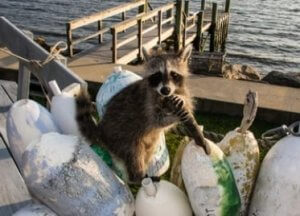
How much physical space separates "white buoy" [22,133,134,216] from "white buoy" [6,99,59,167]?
0.20 metres

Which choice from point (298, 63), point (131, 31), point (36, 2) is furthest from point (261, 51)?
point (36, 2)

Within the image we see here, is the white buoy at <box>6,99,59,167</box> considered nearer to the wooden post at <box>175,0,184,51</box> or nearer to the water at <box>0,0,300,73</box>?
the wooden post at <box>175,0,184,51</box>

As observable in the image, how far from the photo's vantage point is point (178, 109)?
236 centimetres

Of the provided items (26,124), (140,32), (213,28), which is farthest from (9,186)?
(213,28)

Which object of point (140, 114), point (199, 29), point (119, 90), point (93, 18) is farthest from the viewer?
point (199, 29)

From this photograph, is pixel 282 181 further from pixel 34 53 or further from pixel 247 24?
pixel 247 24

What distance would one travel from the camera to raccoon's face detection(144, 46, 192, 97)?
2808 millimetres

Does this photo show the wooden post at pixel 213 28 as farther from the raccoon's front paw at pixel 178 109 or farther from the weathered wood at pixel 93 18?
the raccoon's front paw at pixel 178 109

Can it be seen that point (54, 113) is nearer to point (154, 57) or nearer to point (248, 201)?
point (154, 57)

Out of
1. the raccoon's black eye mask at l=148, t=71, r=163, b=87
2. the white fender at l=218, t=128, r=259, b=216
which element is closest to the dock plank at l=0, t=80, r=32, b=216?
the raccoon's black eye mask at l=148, t=71, r=163, b=87

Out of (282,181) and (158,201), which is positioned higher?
(282,181)

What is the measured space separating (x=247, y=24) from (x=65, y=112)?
75.8 ft

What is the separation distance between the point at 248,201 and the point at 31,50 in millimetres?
2421

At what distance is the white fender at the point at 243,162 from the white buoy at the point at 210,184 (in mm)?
101
